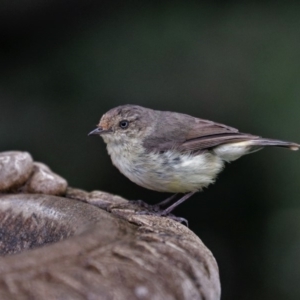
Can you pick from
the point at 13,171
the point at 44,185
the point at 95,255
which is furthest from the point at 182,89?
the point at 95,255

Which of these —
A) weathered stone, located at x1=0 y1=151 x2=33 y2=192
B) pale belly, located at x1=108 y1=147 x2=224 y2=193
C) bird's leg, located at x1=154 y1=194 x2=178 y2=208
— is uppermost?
weathered stone, located at x1=0 y1=151 x2=33 y2=192

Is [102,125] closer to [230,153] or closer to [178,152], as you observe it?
[178,152]

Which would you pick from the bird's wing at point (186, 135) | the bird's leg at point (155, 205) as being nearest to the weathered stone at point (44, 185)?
the bird's leg at point (155, 205)

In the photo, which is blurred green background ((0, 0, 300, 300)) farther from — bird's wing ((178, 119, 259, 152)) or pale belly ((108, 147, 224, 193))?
pale belly ((108, 147, 224, 193))

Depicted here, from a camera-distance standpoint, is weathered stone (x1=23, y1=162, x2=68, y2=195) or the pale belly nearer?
weathered stone (x1=23, y1=162, x2=68, y2=195)

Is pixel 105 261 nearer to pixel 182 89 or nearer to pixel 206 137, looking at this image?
pixel 206 137

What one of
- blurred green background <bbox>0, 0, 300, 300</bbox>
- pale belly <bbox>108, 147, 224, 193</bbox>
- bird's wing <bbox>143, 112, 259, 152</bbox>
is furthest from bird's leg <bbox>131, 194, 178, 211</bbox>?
blurred green background <bbox>0, 0, 300, 300</bbox>

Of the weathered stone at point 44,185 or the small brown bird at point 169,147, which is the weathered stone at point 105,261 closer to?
the weathered stone at point 44,185

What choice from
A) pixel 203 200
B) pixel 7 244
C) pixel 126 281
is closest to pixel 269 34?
pixel 203 200

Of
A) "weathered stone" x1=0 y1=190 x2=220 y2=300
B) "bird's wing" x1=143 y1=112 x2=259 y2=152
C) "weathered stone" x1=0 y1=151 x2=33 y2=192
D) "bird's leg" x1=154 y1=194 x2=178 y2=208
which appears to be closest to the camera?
"weathered stone" x1=0 y1=190 x2=220 y2=300
